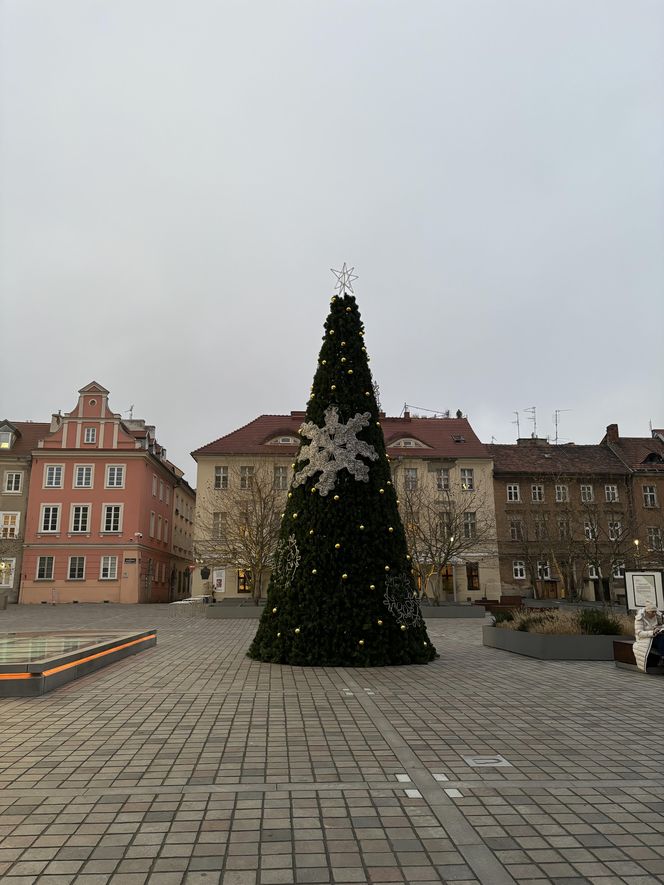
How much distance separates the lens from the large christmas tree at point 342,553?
12.0m

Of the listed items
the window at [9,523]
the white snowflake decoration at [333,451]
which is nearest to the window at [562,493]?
the window at [9,523]

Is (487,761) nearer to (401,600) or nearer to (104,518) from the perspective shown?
(401,600)

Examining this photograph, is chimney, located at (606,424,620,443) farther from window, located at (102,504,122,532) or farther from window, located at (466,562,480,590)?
window, located at (102,504,122,532)

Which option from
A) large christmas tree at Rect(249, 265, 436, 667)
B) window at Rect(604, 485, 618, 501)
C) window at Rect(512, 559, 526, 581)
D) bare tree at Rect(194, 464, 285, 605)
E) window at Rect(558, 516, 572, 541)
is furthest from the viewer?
Answer: window at Rect(604, 485, 618, 501)

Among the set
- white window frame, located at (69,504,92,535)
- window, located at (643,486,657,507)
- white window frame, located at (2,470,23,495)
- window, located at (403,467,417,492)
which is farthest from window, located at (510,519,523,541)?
white window frame, located at (2,470,23,495)

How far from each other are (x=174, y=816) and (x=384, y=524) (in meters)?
8.24

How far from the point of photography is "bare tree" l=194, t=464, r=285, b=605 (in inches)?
1316

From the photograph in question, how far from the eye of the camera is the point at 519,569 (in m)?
48.9

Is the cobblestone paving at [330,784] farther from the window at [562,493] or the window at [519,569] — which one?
the window at [562,493]

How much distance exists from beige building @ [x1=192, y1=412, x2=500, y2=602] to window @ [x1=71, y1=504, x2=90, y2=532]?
7.51m

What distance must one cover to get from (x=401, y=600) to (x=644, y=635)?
14.8 ft

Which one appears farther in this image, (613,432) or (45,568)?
(613,432)

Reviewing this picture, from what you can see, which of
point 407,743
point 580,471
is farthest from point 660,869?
point 580,471

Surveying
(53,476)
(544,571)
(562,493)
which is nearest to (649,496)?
(562,493)
